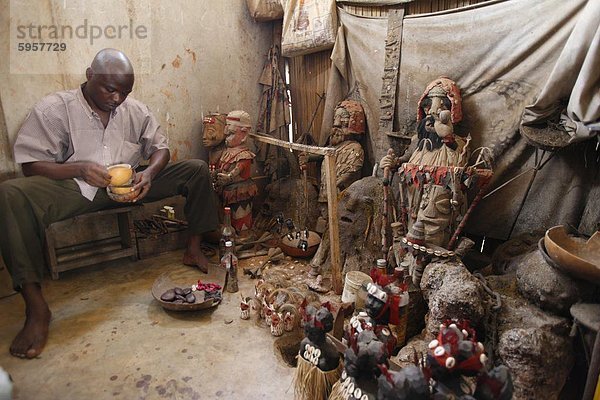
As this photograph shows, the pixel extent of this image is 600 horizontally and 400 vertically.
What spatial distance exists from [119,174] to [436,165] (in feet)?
8.14

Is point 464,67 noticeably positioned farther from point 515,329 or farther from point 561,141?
point 515,329

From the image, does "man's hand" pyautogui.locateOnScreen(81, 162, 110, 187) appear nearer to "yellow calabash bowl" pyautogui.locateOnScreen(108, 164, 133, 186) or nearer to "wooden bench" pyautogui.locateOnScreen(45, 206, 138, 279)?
"yellow calabash bowl" pyautogui.locateOnScreen(108, 164, 133, 186)

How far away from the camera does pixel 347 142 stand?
13.3 ft

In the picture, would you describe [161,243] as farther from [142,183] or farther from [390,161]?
[390,161]

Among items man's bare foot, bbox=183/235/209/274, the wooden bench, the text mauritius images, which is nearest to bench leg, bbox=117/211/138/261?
the wooden bench

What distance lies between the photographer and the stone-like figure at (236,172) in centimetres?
411

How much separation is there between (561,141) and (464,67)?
1.06 meters

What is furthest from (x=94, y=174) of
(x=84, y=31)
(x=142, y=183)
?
(x=84, y=31)

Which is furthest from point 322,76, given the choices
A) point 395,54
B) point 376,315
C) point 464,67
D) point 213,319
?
point 376,315

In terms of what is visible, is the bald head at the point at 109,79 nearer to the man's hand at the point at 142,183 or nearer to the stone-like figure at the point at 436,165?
the man's hand at the point at 142,183

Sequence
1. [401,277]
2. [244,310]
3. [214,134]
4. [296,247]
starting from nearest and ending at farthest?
1. [401,277]
2. [244,310]
3. [296,247]
4. [214,134]

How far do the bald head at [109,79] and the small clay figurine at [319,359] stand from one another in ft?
8.01

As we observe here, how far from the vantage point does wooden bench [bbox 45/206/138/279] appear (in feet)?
11.5

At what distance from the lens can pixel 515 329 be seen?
2080 mm
